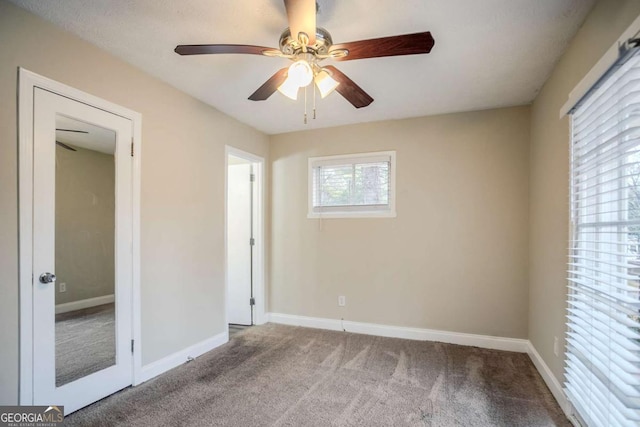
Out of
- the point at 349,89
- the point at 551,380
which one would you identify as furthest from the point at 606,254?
the point at 349,89

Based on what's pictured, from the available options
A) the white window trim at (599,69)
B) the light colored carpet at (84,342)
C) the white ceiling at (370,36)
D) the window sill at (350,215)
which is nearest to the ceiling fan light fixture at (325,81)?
the white ceiling at (370,36)

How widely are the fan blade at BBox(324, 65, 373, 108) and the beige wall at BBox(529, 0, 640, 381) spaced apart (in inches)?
50.0

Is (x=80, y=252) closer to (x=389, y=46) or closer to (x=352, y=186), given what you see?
(x=389, y=46)

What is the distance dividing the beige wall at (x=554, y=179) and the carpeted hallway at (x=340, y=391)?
44 cm

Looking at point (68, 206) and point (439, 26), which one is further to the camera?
point (68, 206)

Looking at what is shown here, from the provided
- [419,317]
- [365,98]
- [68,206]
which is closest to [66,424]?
[68,206]

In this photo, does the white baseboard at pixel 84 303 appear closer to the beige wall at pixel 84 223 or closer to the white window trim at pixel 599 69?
the beige wall at pixel 84 223

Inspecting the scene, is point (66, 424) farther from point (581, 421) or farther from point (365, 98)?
point (581, 421)

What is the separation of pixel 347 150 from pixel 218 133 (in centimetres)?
147

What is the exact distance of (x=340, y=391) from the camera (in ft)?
7.91

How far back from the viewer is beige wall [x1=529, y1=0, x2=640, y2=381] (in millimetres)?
1720

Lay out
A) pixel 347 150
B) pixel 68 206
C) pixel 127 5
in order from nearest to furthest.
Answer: pixel 127 5 < pixel 68 206 < pixel 347 150

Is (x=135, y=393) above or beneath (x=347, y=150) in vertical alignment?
beneath

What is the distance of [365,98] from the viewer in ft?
7.38
